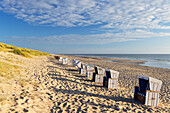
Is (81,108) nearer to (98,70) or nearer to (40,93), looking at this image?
(40,93)

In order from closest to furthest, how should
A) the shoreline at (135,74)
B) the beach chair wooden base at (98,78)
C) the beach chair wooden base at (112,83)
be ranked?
1. the beach chair wooden base at (112,83)
2. the beach chair wooden base at (98,78)
3. the shoreline at (135,74)

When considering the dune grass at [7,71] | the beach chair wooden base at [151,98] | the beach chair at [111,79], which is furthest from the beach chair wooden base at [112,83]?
the dune grass at [7,71]

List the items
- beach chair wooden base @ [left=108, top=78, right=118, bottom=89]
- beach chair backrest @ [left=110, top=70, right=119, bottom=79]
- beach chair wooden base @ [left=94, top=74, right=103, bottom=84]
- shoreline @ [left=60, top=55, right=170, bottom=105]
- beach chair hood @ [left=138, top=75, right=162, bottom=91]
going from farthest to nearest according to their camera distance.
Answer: shoreline @ [left=60, top=55, right=170, bottom=105] < beach chair wooden base @ [left=94, top=74, right=103, bottom=84] < beach chair wooden base @ [left=108, top=78, right=118, bottom=89] < beach chair backrest @ [left=110, top=70, right=119, bottom=79] < beach chair hood @ [left=138, top=75, right=162, bottom=91]

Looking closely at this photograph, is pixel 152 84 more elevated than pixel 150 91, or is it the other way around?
pixel 152 84

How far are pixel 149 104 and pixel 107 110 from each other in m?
2.16

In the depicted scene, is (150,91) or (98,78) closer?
(150,91)

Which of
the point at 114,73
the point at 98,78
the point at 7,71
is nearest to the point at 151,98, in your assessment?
the point at 114,73

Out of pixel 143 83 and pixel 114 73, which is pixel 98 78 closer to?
pixel 114 73

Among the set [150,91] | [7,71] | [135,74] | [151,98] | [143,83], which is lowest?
[135,74]

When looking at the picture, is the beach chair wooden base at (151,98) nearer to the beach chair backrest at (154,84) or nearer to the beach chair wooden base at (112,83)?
the beach chair backrest at (154,84)

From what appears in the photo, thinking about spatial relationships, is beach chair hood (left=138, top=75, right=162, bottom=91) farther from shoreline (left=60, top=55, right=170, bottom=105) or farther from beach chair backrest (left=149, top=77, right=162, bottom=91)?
shoreline (left=60, top=55, right=170, bottom=105)

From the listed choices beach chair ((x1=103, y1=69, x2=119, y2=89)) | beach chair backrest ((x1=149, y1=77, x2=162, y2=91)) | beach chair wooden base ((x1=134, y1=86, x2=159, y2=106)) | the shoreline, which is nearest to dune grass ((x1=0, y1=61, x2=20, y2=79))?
beach chair ((x1=103, y1=69, x2=119, y2=89))

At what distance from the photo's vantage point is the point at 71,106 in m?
4.64

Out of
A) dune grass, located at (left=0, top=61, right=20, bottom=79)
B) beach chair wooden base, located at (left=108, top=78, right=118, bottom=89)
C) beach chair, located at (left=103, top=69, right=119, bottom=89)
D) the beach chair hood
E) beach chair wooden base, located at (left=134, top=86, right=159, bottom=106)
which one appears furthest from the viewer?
beach chair wooden base, located at (left=108, top=78, right=118, bottom=89)
